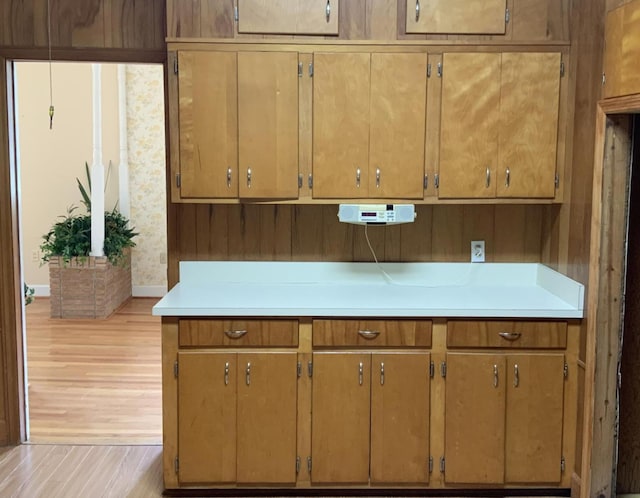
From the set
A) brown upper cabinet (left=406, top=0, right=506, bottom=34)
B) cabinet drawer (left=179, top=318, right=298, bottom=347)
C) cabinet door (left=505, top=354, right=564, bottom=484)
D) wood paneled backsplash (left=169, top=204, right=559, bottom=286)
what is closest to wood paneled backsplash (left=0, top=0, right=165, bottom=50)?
wood paneled backsplash (left=169, top=204, right=559, bottom=286)

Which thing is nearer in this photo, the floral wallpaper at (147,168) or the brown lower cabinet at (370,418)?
the brown lower cabinet at (370,418)

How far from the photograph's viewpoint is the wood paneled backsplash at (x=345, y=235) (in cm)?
335

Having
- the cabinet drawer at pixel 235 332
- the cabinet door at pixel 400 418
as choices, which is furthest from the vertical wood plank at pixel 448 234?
the cabinet drawer at pixel 235 332

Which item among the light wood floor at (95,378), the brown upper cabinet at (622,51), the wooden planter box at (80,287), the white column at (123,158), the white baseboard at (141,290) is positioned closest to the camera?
the brown upper cabinet at (622,51)

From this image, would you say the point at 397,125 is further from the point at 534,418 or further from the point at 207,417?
the point at 207,417

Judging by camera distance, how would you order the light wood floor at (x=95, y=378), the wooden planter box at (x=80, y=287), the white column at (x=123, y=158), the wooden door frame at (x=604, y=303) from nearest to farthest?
the wooden door frame at (x=604, y=303)
the light wood floor at (x=95, y=378)
the wooden planter box at (x=80, y=287)
the white column at (x=123, y=158)

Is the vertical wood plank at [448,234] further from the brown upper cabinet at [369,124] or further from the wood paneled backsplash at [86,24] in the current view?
the wood paneled backsplash at [86,24]

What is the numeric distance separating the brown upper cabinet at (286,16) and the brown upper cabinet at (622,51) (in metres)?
1.15

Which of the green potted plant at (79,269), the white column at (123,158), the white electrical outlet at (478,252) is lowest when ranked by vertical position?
the green potted plant at (79,269)

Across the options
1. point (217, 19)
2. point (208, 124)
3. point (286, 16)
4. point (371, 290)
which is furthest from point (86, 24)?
point (371, 290)

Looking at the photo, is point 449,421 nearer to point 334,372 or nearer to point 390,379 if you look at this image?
point 390,379

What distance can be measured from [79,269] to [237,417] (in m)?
3.73

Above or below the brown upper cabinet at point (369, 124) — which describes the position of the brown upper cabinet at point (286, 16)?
above

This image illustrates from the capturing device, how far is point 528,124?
9.84ft
